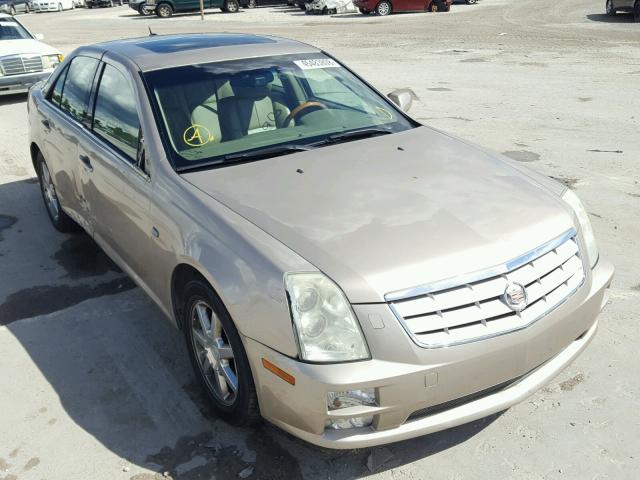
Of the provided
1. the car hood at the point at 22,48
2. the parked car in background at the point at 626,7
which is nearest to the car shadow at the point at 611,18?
the parked car in background at the point at 626,7

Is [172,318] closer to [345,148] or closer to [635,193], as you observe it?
[345,148]

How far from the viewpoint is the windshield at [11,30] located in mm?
12203

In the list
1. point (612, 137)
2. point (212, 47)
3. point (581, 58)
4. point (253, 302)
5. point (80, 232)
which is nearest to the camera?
point (253, 302)

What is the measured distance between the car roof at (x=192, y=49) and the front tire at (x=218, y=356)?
5.12 ft

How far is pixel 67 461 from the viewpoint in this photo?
2998 millimetres

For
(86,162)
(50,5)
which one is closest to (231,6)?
(50,5)

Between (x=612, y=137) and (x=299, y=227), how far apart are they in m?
6.30

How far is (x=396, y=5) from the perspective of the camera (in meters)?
28.5

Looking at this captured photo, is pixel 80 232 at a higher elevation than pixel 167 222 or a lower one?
lower

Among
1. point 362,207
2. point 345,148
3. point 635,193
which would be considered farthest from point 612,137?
point 362,207

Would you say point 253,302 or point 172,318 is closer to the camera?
point 253,302

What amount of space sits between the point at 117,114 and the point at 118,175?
44 cm

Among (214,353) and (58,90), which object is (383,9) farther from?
(214,353)

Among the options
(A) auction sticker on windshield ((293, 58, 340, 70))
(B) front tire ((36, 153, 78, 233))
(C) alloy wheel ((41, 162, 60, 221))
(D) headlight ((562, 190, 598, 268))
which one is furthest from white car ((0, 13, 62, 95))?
(D) headlight ((562, 190, 598, 268))
